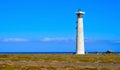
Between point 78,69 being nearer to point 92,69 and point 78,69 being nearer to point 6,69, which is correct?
point 92,69

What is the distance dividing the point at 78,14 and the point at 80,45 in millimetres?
7034

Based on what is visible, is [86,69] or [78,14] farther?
[78,14]

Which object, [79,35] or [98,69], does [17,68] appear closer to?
[98,69]

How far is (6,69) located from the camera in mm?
36406

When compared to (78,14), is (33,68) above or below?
below

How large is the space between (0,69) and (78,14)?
48.9m

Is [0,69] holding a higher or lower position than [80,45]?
lower

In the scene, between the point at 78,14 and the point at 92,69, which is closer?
the point at 92,69

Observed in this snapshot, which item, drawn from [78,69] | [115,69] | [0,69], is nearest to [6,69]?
[0,69]

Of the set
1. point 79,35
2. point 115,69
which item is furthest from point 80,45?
point 115,69

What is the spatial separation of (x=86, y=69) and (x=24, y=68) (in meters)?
6.05

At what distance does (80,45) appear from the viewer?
81.6 metres

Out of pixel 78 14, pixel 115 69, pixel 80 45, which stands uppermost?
pixel 78 14

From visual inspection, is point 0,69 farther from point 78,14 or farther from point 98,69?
point 78,14
